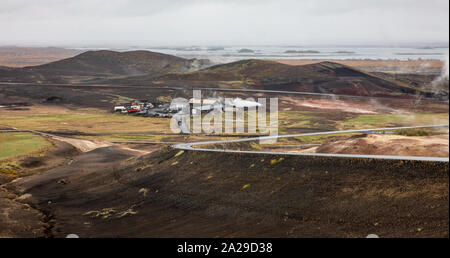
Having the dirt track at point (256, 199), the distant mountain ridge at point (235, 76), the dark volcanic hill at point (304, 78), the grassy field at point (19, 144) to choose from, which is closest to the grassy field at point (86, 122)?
the grassy field at point (19, 144)

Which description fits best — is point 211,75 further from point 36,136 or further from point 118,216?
point 118,216

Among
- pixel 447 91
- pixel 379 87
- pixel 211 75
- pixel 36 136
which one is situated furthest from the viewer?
pixel 211 75

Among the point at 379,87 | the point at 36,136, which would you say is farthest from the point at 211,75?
the point at 36,136

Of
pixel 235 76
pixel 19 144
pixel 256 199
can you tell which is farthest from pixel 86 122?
pixel 256 199

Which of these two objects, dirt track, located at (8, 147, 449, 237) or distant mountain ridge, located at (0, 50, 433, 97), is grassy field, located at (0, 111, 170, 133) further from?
dirt track, located at (8, 147, 449, 237)

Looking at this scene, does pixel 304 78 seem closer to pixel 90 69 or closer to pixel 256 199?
pixel 90 69

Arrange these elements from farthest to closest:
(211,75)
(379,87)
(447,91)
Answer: (211,75)
(379,87)
(447,91)
